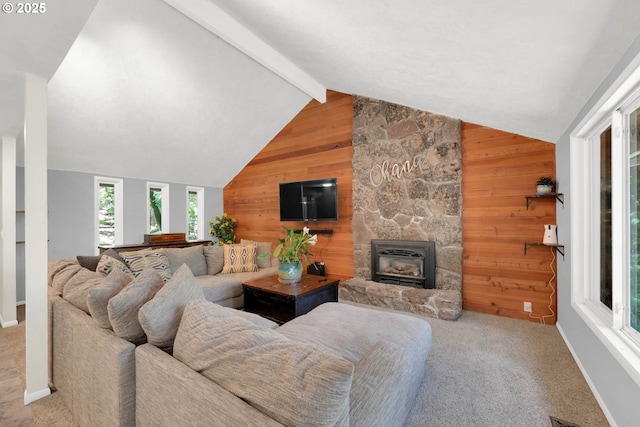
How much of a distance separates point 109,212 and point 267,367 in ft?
18.4

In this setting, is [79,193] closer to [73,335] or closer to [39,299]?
[39,299]

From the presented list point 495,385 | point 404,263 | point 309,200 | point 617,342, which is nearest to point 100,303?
point 495,385

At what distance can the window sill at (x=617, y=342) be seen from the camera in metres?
1.44

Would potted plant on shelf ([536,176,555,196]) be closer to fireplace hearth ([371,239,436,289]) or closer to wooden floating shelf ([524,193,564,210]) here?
wooden floating shelf ([524,193,564,210])

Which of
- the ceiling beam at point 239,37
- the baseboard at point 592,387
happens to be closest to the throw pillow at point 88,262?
the ceiling beam at point 239,37

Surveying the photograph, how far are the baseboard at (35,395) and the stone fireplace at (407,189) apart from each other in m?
3.26

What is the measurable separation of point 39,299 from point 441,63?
11.5ft

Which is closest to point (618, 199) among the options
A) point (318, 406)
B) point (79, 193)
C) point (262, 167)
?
point (318, 406)

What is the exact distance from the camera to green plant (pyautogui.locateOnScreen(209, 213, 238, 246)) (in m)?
6.35

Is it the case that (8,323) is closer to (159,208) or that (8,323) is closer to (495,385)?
(159,208)

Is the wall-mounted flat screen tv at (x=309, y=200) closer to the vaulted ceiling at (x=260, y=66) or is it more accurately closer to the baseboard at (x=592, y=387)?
the vaulted ceiling at (x=260, y=66)

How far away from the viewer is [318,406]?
77 centimetres

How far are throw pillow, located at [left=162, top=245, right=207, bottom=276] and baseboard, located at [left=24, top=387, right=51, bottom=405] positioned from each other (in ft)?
5.87

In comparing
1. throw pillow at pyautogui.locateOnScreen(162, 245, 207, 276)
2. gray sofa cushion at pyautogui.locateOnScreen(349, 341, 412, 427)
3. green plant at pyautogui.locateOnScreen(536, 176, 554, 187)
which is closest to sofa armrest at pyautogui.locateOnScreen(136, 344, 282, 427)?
gray sofa cushion at pyautogui.locateOnScreen(349, 341, 412, 427)
